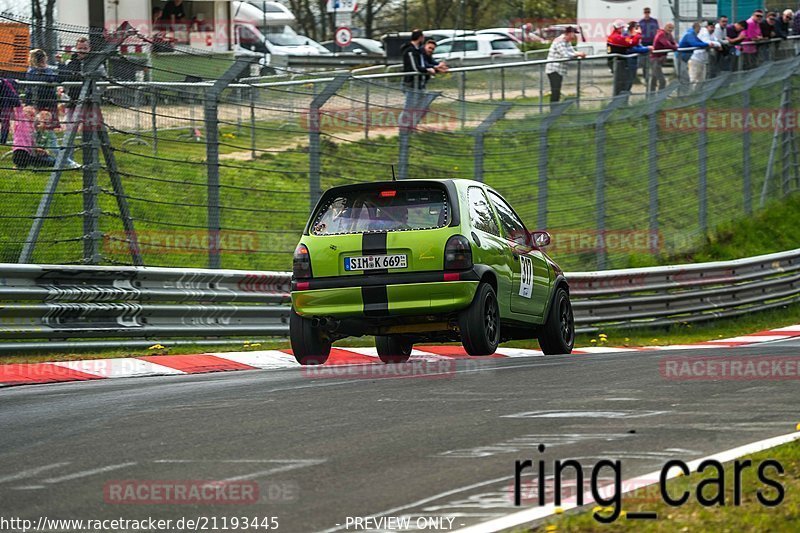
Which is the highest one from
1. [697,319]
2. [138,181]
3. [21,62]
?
[21,62]

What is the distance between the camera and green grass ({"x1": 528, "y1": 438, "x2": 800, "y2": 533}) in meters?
5.32

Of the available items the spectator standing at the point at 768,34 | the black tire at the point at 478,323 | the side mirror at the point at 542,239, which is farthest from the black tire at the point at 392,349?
the spectator standing at the point at 768,34

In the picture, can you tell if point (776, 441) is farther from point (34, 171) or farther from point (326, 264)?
point (34, 171)

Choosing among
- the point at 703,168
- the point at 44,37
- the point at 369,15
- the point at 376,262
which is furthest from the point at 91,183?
the point at 369,15

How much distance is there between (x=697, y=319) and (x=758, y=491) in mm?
14498

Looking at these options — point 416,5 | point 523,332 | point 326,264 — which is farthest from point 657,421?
point 416,5

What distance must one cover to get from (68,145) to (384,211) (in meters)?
3.28

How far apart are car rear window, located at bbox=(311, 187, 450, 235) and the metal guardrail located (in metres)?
2.48

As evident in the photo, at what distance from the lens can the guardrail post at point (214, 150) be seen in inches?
551

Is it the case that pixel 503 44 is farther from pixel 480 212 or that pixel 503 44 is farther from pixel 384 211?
pixel 384 211

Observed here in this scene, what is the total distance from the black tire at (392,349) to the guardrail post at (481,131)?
4627 mm

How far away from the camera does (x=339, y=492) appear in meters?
6.04

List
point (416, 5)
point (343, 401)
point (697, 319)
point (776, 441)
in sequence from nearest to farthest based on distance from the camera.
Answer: point (776, 441), point (343, 401), point (697, 319), point (416, 5)

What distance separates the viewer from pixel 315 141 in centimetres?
1534
